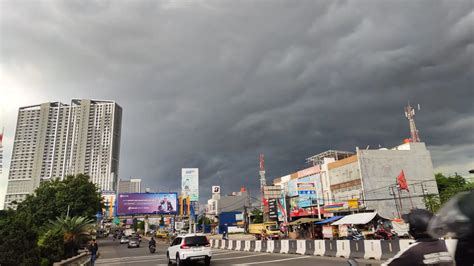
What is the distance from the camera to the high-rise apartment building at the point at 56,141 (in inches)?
5453

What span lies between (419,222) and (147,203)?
66408 mm

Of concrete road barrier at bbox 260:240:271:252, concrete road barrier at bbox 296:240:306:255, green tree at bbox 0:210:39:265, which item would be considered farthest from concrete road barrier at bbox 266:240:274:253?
green tree at bbox 0:210:39:265

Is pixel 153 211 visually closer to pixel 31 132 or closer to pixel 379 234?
pixel 379 234

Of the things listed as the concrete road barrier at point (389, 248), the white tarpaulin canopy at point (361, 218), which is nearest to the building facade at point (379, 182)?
the white tarpaulin canopy at point (361, 218)

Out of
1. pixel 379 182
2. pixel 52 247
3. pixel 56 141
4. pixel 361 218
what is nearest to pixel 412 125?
pixel 379 182

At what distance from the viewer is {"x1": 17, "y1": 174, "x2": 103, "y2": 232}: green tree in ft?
150

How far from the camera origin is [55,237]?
1941 cm

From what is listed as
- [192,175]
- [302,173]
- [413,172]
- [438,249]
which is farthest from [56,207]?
[413,172]

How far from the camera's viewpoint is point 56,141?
13950 centimetres

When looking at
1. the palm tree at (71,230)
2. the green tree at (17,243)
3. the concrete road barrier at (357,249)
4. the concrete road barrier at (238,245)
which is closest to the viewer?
the green tree at (17,243)

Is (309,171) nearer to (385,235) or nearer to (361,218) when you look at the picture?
(361,218)

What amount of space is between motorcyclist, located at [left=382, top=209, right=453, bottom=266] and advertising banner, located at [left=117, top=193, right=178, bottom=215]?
65.5 meters

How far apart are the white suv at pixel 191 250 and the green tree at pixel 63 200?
117ft

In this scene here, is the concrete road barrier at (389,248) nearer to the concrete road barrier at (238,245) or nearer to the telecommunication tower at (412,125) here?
the concrete road barrier at (238,245)
